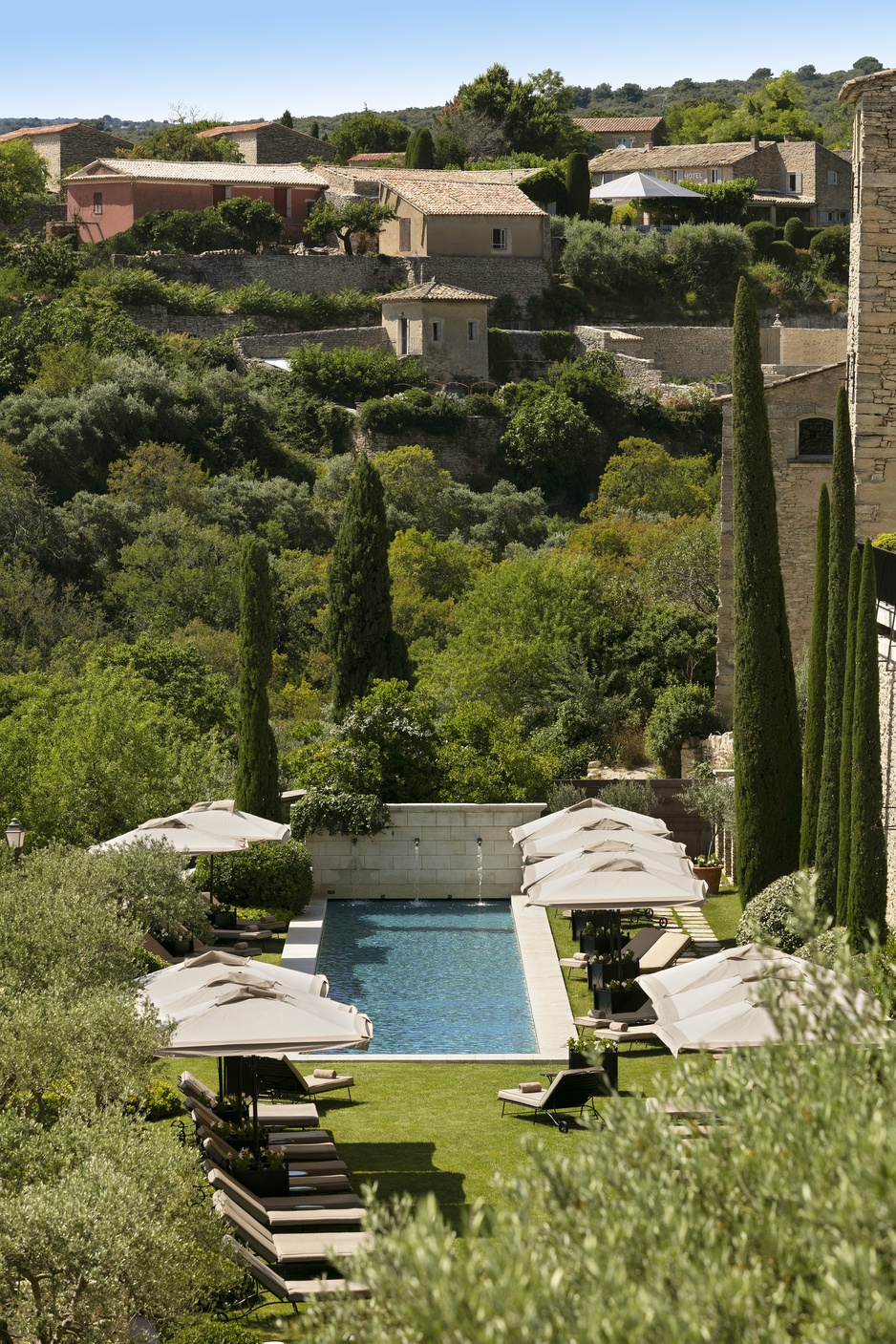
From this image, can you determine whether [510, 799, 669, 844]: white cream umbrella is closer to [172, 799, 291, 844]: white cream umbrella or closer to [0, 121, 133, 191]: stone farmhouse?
[172, 799, 291, 844]: white cream umbrella

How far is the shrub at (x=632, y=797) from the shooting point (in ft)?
80.5

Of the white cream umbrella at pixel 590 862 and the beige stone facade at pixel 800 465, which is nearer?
the white cream umbrella at pixel 590 862

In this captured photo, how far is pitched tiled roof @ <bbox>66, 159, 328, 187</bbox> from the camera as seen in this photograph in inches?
2810

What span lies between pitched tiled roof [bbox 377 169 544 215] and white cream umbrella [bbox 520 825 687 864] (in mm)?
54113

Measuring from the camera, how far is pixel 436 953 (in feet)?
66.8

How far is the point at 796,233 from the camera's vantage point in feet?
259

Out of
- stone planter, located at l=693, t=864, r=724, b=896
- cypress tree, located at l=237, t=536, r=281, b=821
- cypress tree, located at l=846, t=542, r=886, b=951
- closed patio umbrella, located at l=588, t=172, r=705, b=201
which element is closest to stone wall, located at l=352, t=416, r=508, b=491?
closed patio umbrella, located at l=588, t=172, r=705, b=201

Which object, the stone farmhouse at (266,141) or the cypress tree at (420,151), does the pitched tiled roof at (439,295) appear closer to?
the cypress tree at (420,151)

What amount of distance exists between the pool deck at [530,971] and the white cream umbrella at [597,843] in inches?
52.1

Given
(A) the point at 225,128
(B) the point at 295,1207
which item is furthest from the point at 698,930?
(A) the point at 225,128

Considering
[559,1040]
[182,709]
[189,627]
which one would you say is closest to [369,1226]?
[559,1040]

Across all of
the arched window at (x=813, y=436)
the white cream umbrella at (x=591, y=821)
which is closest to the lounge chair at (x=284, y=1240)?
the white cream umbrella at (x=591, y=821)

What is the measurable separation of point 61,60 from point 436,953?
3817 inches

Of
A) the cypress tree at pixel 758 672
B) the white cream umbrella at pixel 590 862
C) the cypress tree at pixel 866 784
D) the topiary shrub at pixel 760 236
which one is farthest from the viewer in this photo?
the topiary shrub at pixel 760 236
